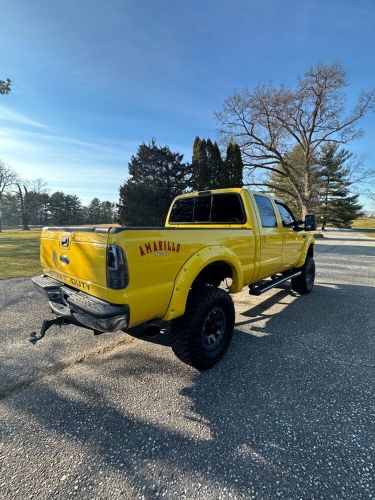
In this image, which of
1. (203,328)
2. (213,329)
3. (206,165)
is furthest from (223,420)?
(206,165)

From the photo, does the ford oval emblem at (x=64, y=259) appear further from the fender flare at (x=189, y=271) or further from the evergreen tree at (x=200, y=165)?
the evergreen tree at (x=200, y=165)

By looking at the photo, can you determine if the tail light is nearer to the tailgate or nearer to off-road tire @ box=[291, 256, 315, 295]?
the tailgate

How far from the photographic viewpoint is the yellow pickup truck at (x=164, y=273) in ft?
6.97

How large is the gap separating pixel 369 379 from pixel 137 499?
2480 mm

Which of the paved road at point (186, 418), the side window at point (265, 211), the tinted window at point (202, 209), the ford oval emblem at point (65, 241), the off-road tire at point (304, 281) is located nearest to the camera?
the paved road at point (186, 418)

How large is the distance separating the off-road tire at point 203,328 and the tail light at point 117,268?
888mm

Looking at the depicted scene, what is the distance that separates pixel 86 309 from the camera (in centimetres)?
216

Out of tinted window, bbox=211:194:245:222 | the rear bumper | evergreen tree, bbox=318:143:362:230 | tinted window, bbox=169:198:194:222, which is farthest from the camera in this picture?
evergreen tree, bbox=318:143:362:230

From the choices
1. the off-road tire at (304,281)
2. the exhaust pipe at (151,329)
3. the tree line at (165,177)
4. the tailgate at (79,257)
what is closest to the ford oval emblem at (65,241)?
the tailgate at (79,257)

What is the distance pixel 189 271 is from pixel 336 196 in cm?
4035

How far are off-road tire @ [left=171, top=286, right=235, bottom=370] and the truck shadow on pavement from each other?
0.66ft

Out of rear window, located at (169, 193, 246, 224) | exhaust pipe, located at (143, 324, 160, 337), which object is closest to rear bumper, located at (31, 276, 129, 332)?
exhaust pipe, located at (143, 324, 160, 337)

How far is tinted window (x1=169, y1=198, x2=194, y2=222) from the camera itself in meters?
4.63

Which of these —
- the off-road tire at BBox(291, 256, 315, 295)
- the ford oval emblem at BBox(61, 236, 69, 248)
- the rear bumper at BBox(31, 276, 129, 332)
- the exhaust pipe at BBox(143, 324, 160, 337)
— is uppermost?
the ford oval emblem at BBox(61, 236, 69, 248)
